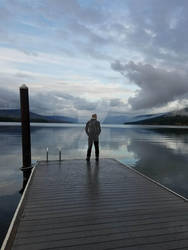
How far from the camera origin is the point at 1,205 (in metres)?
6.27

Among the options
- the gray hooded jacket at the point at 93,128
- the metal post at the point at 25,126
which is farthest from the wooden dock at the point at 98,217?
the metal post at the point at 25,126

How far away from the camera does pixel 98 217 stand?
368 centimetres

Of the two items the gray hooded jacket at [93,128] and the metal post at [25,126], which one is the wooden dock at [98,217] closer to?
the gray hooded jacket at [93,128]

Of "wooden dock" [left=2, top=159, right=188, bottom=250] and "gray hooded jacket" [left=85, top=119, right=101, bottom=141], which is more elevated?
"gray hooded jacket" [left=85, top=119, right=101, bottom=141]

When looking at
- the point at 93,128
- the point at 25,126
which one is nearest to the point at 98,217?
the point at 93,128

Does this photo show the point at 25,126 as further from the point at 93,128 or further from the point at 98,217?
the point at 98,217

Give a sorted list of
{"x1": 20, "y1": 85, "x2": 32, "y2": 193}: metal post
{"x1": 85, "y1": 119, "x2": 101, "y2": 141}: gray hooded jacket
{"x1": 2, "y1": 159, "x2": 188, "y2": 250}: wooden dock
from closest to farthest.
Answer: {"x1": 2, "y1": 159, "x2": 188, "y2": 250}: wooden dock → {"x1": 85, "y1": 119, "x2": 101, "y2": 141}: gray hooded jacket → {"x1": 20, "y1": 85, "x2": 32, "y2": 193}: metal post

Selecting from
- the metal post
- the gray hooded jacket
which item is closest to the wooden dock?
the gray hooded jacket

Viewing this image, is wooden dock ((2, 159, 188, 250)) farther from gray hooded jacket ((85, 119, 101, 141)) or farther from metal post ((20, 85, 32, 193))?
metal post ((20, 85, 32, 193))

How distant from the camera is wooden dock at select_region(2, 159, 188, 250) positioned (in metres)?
2.88

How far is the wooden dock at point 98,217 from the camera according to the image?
2.88m

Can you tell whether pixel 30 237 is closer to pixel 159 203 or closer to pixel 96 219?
pixel 96 219

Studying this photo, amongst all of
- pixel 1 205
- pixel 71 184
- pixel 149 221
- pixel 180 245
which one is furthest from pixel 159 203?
pixel 1 205

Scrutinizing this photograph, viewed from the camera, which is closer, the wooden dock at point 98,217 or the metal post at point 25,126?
the wooden dock at point 98,217
